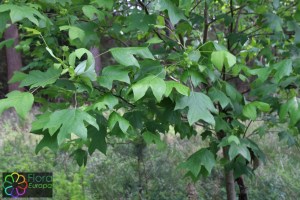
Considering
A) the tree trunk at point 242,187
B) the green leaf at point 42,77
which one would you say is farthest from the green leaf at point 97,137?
the tree trunk at point 242,187

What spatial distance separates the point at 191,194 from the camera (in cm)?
438

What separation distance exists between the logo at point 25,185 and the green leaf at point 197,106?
3.05 metres

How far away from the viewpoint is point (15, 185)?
15.0ft

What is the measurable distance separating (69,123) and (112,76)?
347mm

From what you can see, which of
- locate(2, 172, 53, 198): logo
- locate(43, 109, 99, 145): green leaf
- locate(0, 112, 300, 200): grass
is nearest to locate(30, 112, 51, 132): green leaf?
locate(43, 109, 99, 145): green leaf

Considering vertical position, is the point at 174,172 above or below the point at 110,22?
below

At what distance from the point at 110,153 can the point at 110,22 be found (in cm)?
338

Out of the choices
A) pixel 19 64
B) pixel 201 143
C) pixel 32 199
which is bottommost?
pixel 201 143

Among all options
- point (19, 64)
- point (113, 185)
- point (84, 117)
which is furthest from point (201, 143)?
point (19, 64)

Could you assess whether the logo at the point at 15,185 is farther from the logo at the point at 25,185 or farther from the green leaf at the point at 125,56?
the green leaf at the point at 125,56

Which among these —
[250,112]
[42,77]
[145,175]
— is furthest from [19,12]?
[145,175]

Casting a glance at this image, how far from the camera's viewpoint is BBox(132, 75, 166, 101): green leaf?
5.38 feet

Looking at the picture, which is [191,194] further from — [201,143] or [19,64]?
[19,64]

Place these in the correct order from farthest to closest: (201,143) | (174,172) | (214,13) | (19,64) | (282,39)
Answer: (19,64), (201,143), (174,172), (214,13), (282,39)
